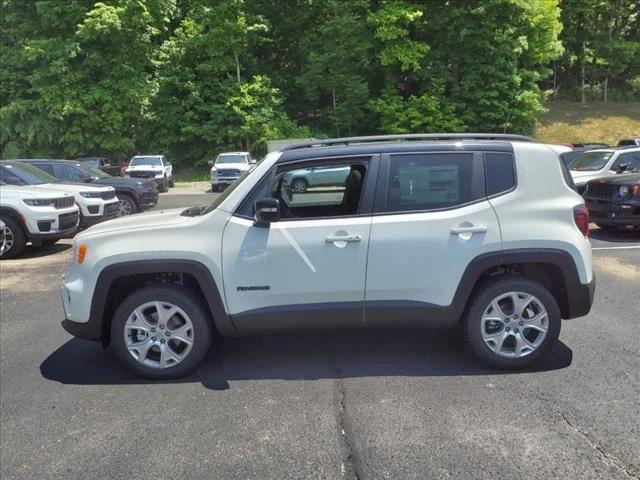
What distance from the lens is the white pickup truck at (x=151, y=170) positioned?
23969 mm

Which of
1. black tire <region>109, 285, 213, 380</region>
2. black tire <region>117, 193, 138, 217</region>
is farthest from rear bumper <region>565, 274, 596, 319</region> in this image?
black tire <region>117, 193, 138, 217</region>

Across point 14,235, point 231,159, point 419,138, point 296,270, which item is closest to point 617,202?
point 419,138

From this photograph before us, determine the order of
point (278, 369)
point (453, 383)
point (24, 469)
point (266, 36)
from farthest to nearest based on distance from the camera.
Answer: point (266, 36)
point (278, 369)
point (453, 383)
point (24, 469)

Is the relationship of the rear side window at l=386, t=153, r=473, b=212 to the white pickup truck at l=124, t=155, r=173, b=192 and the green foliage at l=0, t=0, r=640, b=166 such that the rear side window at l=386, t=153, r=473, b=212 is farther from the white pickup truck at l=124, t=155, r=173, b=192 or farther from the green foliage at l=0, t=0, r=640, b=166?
the green foliage at l=0, t=0, r=640, b=166

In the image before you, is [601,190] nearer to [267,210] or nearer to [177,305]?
[267,210]

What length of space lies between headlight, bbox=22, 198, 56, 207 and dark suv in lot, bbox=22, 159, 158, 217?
433cm

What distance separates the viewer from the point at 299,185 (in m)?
4.39

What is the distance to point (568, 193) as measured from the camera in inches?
161

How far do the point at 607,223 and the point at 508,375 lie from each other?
7.22 meters

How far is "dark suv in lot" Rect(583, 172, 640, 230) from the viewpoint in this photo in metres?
9.40

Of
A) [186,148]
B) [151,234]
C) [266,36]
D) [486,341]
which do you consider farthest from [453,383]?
[266,36]

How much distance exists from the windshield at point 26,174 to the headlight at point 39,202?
1.25 metres

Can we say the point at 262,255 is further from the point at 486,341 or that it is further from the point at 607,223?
the point at 607,223

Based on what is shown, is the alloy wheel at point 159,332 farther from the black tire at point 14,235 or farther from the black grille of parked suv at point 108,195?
the black grille of parked suv at point 108,195
